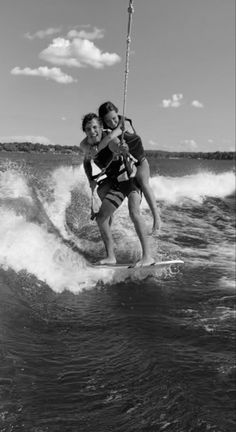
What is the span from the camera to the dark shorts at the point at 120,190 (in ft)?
25.3

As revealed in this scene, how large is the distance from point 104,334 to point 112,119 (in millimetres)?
3227

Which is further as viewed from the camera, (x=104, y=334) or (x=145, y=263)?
(x=145, y=263)

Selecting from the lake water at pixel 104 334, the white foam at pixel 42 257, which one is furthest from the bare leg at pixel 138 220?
the white foam at pixel 42 257

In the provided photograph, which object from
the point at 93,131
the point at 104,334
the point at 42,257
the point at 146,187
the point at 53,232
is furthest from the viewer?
the point at 53,232

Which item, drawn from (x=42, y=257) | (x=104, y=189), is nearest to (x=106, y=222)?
(x=104, y=189)

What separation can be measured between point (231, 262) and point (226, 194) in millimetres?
24719

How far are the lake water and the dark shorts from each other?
2.01m

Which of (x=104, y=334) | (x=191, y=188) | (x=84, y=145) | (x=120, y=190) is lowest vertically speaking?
(x=104, y=334)

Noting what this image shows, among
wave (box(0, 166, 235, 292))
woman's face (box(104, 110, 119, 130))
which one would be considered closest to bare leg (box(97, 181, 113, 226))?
woman's face (box(104, 110, 119, 130))

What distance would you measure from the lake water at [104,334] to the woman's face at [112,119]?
3100 millimetres

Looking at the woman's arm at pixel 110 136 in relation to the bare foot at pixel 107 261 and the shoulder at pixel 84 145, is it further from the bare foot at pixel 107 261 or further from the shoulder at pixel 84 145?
the bare foot at pixel 107 261

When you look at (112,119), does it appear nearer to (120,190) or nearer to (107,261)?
(120,190)

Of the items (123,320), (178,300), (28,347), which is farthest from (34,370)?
(178,300)

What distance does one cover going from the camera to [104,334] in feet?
24.5
